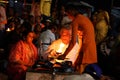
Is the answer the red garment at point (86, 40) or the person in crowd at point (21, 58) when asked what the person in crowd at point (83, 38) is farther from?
the person in crowd at point (21, 58)

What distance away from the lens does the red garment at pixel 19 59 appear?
782cm

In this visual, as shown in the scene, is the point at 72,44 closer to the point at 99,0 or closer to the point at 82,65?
the point at 82,65

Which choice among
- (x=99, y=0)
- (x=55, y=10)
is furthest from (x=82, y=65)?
(x=99, y=0)

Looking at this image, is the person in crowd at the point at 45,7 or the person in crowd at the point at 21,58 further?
the person in crowd at the point at 45,7

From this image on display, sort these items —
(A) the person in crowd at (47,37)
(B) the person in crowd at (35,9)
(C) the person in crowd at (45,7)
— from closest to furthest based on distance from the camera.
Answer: (A) the person in crowd at (47,37), (B) the person in crowd at (35,9), (C) the person in crowd at (45,7)

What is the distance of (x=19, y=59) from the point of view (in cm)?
791

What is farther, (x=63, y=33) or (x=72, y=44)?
(x=63, y=33)

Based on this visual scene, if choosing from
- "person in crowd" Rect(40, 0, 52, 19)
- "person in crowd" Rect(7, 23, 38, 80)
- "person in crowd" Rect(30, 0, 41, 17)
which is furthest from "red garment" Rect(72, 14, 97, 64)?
"person in crowd" Rect(40, 0, 52, 19)

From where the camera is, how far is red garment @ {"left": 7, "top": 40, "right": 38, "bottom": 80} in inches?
308

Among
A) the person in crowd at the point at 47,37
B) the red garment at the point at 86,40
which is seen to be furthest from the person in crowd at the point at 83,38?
the person in crowd at the point at 47,37

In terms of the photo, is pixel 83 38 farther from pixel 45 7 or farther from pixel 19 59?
pixel 45 7

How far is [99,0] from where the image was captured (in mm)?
14438

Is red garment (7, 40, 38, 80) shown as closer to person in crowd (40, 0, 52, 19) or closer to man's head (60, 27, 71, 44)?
man's head (60, 27, 71, 44)

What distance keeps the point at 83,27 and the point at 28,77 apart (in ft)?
6.15
